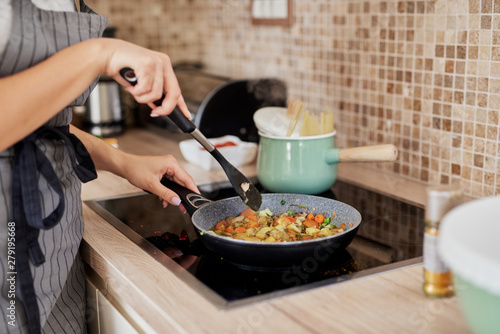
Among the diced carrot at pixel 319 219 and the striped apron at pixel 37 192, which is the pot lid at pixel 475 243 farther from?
the striped apron at pixel 37 192

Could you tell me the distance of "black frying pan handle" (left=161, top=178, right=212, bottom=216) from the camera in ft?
3.78

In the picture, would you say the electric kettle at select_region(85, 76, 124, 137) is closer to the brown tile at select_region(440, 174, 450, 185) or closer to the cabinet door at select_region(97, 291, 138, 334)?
the cabinet door at select_region(97, 291, 138, 334)

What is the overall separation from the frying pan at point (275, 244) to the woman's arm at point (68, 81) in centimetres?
23

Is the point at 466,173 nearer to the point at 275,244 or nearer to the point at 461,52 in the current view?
the point at 461,52

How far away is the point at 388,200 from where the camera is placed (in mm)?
1328

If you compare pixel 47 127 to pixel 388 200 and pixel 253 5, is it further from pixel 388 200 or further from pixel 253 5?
pixel 253 5

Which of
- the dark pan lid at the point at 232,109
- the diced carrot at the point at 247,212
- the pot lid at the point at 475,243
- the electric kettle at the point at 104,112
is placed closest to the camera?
the pot lid at the point at 475,243

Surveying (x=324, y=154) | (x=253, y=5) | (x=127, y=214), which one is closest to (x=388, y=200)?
(x=324, y=154)

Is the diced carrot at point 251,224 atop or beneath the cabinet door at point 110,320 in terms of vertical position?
atop

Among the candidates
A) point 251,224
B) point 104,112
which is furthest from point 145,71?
point 104,112

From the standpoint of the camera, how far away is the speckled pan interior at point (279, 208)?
107 centimetres

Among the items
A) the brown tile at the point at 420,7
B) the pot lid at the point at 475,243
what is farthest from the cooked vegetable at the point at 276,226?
the brown tile at the point at 420,7

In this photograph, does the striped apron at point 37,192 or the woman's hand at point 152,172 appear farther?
the woman's hand at point 152,172

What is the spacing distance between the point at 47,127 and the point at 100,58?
6.4 inches
